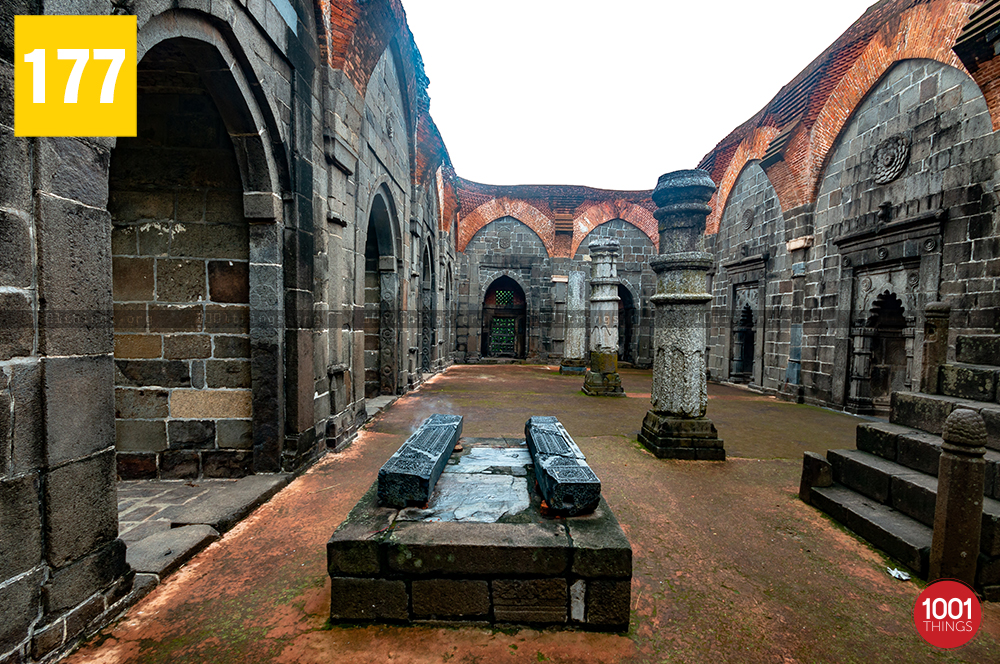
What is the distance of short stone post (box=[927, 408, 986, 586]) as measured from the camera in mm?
2191

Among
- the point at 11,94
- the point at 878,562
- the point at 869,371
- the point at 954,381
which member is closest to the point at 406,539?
the point at 11,94

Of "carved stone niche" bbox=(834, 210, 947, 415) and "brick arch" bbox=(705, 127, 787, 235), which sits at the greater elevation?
"brick arch" bbox=(705, 127, 787, 235)

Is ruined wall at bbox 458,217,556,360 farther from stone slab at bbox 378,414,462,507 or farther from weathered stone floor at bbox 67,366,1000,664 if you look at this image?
stone slab at bbox 378,414,462,507

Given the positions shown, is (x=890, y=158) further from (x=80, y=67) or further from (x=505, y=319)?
(x=505, y=319)

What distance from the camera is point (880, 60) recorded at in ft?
21.3

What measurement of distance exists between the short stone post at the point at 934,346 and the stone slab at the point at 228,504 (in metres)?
5.33

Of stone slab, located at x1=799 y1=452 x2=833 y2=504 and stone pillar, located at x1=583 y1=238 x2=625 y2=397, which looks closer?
stone slab, located at x1=799 y1=452 x2=833 y2=504

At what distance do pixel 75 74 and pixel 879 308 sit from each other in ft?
31.0

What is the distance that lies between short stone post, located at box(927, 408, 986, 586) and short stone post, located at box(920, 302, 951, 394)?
135 centimetres

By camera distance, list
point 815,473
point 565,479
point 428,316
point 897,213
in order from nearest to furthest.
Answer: point 565,479, point 815,473, point 897,213, point 428,316

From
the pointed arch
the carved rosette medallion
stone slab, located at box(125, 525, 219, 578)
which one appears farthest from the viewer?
the carved rosette medallion

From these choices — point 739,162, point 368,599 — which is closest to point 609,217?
point 739,162

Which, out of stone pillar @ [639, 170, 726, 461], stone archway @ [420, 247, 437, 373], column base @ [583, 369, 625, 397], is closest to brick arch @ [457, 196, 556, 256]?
stone archway @ [420, 247, 437, 373]

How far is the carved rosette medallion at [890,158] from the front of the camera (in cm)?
A: 618
